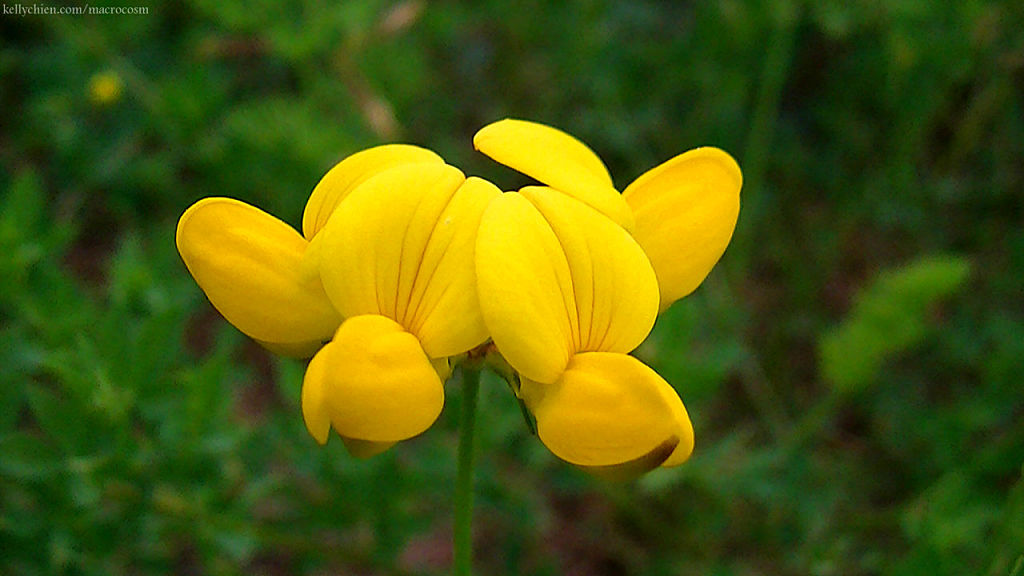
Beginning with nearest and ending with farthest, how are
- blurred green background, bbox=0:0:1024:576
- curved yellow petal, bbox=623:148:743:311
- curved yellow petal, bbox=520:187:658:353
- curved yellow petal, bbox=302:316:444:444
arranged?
curved yellow petal, bbox=302:316:444:444 < curved yellow petal, bbox=520:187:658:353 < curved yellow petal, bbox=623:148:743:311 < blurred green background, bbox=0:0:1024:576

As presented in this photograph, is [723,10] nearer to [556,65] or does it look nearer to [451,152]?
[556,65]

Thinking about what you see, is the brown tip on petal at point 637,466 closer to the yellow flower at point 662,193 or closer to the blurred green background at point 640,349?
the yellow flower at point 662,193

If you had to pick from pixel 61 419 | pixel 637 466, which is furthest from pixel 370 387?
pixel 61 419

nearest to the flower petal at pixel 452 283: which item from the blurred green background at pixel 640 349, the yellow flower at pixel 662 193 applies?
the yellow flower at pixel 662 193

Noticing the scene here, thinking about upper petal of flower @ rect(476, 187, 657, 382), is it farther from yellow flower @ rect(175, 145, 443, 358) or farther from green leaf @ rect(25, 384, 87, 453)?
green leaf @ rect(25, 384, 87, 453)

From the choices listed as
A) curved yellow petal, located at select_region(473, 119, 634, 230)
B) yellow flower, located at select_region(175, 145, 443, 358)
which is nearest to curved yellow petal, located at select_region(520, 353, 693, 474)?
curved yellow petal, located at select_region(473, 119, 634, 230)

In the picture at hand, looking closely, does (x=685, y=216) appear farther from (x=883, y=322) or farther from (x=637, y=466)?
(x=883, y=322)
